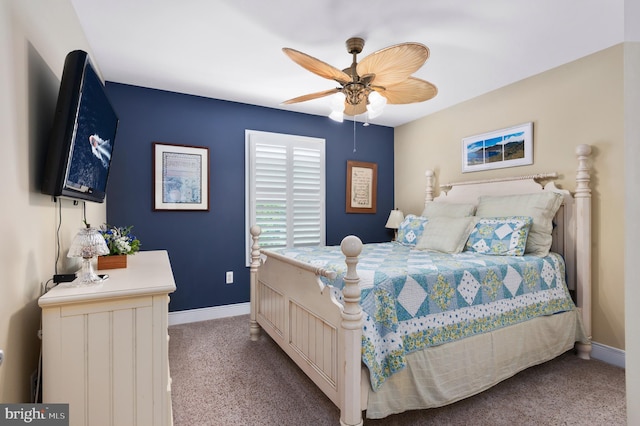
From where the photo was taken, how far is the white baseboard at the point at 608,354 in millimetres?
2391

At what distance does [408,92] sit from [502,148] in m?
1.50

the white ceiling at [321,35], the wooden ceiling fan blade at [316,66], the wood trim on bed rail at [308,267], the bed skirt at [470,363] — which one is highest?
the white ceiling at [321,35]

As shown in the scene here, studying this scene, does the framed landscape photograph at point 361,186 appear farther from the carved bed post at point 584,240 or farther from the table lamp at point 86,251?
the table lamp at point 86,251

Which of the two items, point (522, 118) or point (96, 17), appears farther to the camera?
point (522, 118)

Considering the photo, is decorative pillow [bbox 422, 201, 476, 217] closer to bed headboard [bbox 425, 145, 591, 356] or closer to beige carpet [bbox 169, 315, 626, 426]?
bed headboard [bbox 425, 145, 591, 356]

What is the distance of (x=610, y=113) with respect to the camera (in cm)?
243

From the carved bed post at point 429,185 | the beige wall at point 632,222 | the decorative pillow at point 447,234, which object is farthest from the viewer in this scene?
the carved bed post at point 429,185

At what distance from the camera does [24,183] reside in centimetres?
123

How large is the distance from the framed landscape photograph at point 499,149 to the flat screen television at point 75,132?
3410 mm

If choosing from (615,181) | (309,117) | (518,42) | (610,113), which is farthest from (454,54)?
(309,117)

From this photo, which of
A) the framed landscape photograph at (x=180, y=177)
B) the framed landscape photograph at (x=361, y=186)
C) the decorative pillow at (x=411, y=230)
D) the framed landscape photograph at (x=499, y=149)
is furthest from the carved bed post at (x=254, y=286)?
the framed landscape photograph at (x=499, y=149)

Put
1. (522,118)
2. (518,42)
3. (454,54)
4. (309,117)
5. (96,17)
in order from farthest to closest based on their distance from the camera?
1. (309,117)
2. (522,118)
3. (454,54)
4. (518,42)
5. (96,17)

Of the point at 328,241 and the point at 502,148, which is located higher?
the point at 502,148

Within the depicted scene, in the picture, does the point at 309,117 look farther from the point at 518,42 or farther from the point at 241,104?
the point at 518,42
